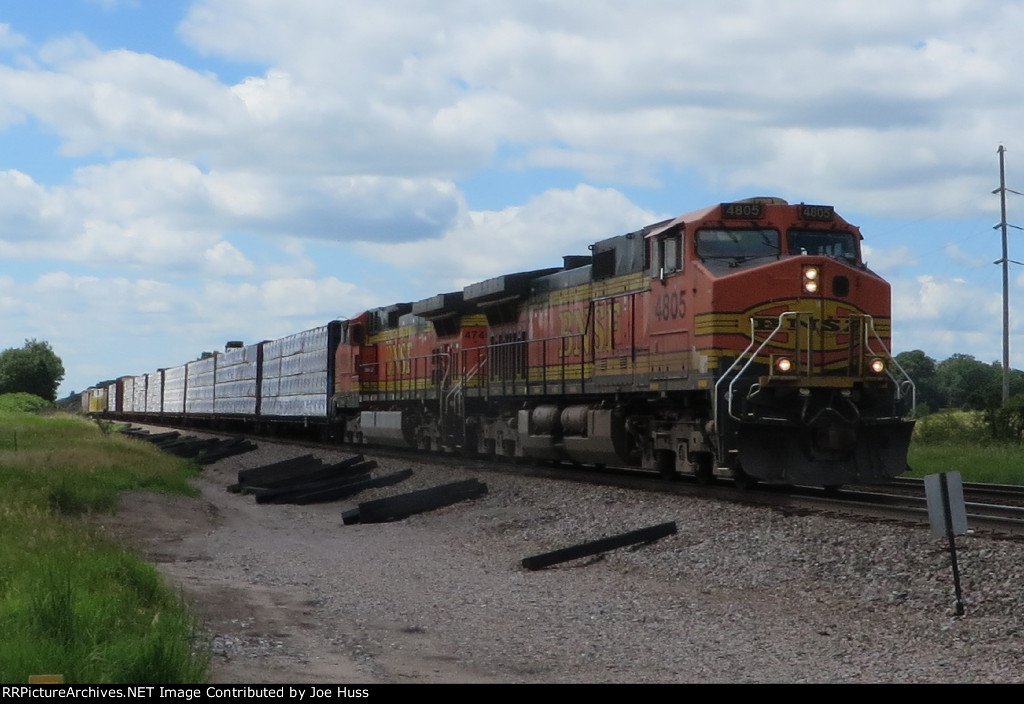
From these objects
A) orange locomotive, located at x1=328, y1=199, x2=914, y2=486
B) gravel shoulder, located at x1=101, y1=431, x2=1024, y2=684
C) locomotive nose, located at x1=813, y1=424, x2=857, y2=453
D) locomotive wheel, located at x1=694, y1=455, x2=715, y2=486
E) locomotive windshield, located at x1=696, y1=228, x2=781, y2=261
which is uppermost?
locomotive windshield, located at x1=696, y1=228, x2=781, y2=261

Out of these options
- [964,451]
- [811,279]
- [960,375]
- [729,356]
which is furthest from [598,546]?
[960,375]

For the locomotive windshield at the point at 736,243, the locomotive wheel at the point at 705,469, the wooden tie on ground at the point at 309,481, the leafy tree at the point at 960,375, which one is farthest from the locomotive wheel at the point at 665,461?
the leafy tree at the point at 960,375

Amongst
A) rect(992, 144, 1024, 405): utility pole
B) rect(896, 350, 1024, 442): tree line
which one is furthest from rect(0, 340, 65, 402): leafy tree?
rect(992, 144, 1024, 405): utility pole

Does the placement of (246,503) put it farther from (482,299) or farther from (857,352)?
(857,352)

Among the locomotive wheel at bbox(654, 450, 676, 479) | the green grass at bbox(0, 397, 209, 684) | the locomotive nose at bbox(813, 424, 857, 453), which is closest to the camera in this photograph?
the green grass at bbox(0, 397, 209, 684)

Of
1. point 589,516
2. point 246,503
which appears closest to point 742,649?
point 589,516

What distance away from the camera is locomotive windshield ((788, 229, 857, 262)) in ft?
50.4

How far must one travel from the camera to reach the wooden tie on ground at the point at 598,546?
11891 millimetres

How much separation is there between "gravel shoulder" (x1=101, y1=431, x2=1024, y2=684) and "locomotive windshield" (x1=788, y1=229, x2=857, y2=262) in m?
3.69

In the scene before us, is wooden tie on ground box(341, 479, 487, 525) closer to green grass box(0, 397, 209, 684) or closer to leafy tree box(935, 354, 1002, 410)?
green grass box(0, 397, 209, 684)

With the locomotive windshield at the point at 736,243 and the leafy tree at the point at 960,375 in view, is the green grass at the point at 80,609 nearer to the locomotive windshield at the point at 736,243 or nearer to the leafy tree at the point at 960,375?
the locomotive windshield at the point at 736,243

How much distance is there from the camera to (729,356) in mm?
14531

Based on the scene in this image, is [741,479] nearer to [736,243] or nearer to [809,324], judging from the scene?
[809,324]

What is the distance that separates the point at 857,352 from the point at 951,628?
6.85 metres
